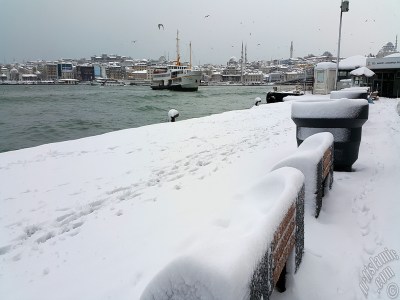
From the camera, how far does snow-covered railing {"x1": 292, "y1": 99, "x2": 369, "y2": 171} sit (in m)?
4.70

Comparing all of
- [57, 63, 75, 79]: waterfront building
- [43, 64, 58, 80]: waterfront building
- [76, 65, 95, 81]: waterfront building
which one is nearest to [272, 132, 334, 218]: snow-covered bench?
[76, 65, 95, 81]: waterfront building

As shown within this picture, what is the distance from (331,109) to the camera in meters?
4.79

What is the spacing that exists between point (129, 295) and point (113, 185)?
10.4 feet

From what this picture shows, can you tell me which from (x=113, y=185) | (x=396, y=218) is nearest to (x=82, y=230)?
(x=113, y=185)

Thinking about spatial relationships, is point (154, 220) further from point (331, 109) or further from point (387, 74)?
point (387, 74)

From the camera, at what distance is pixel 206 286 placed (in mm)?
1349

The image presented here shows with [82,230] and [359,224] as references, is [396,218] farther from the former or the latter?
[82,230]

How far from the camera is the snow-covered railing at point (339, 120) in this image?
4699mm

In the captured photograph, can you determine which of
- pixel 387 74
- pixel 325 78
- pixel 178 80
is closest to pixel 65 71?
pixel 178 80

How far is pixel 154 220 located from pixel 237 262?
8.48 ft

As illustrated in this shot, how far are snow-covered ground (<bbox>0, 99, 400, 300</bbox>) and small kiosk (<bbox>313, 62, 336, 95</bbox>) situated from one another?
2636cm

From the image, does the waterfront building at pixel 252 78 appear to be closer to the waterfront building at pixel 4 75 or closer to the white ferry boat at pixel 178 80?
the white ferry boat at pixel 178 80

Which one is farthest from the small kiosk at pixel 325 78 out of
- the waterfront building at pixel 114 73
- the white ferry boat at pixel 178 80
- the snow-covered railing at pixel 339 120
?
the waterfront building at pixel 114 73

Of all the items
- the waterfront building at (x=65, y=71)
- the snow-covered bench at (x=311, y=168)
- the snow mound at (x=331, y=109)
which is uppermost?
the waterfront building at (x=65, y=71)
